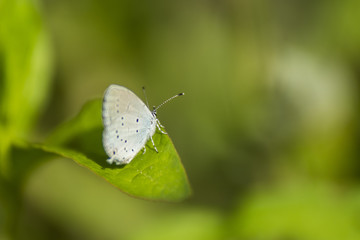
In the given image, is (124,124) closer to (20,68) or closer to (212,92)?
(20,68)

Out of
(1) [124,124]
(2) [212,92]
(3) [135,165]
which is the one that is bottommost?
(3) [135,165]

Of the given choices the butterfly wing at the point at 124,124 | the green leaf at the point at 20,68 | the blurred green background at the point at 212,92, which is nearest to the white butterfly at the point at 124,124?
the butterfly wing at the point at 124,124

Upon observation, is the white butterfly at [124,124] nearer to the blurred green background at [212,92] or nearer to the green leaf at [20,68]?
the green leaf at [20,68]

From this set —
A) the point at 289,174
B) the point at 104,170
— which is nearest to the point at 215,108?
the point at 289,174

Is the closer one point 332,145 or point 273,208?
point 273,208

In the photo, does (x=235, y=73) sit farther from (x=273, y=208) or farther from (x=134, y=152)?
(x=134, y=152)

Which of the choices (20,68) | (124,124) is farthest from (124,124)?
(20,68)
